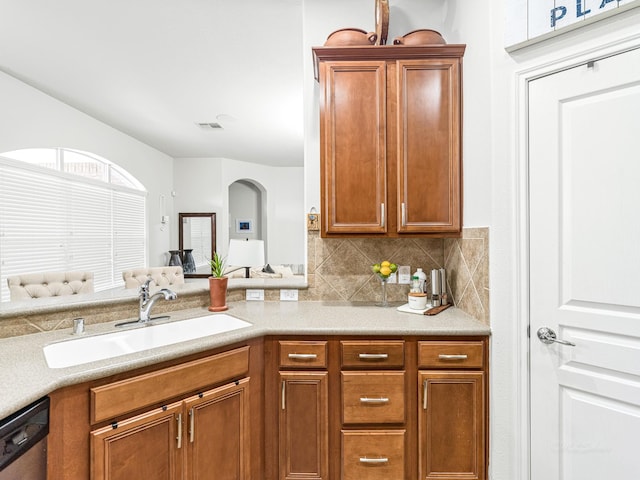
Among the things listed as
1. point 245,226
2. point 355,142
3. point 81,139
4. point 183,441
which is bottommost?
point 183,441

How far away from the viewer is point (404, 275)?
210 cm

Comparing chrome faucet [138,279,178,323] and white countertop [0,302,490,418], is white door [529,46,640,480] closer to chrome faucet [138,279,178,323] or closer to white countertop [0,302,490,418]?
white countertop [0,302,490,418]

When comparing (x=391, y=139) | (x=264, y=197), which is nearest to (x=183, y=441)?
(x=391, y=139)

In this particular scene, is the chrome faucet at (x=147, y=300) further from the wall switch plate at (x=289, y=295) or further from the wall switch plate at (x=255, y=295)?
the wall switch plate at (x=289, y=295)

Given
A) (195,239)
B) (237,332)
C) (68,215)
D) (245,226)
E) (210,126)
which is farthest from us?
(245,226)

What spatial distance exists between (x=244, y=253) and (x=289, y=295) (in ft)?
1.67

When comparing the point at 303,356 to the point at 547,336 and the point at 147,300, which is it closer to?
the point at 147,300

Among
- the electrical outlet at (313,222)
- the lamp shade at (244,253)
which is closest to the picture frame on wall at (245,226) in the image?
the lamp shade at (244,253)

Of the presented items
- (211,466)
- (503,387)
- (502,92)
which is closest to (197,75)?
(502,92)

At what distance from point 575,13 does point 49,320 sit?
2.68 m

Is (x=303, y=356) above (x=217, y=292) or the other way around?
the other way around

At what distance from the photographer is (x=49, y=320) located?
150 centimetres

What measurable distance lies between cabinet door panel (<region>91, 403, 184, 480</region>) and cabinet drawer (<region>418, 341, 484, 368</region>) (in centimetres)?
113

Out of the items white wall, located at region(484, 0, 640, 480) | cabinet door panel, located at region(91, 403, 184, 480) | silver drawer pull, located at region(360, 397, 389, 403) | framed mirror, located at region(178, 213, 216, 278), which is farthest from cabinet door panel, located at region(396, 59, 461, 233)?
framed mirror, located at region(178, 213, 216, 278)
